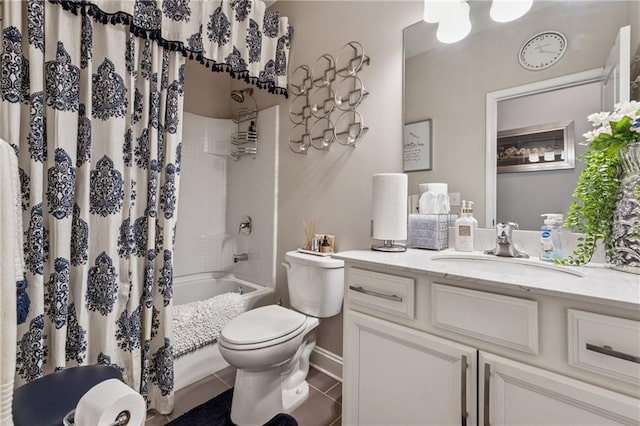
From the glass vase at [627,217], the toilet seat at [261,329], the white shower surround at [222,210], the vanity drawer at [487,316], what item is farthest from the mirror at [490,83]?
the white shower surround at [222,210]

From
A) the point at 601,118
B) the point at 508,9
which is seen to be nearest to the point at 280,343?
the point at 601,118

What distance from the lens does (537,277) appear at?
2.98 feet

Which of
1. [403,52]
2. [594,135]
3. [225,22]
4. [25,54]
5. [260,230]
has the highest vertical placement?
[225,22]

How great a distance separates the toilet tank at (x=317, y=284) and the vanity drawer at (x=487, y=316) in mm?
773

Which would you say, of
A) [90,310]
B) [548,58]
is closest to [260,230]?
[90,310]

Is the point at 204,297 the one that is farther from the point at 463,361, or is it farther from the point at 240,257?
the point at 463,361

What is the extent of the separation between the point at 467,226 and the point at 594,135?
513mm

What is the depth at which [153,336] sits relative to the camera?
155 cm

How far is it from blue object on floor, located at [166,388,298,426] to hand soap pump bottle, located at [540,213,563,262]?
133 cm

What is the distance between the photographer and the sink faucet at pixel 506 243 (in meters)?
1.14

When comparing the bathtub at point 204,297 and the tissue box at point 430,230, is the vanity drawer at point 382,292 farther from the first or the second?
the bathtub at point 204,297

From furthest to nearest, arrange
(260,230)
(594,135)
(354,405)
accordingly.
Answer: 1. (260,230)
2. (354,405)
3. (594,135)

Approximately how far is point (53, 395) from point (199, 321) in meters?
0.99

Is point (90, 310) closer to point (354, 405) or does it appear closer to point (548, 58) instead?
point (354, 405)
